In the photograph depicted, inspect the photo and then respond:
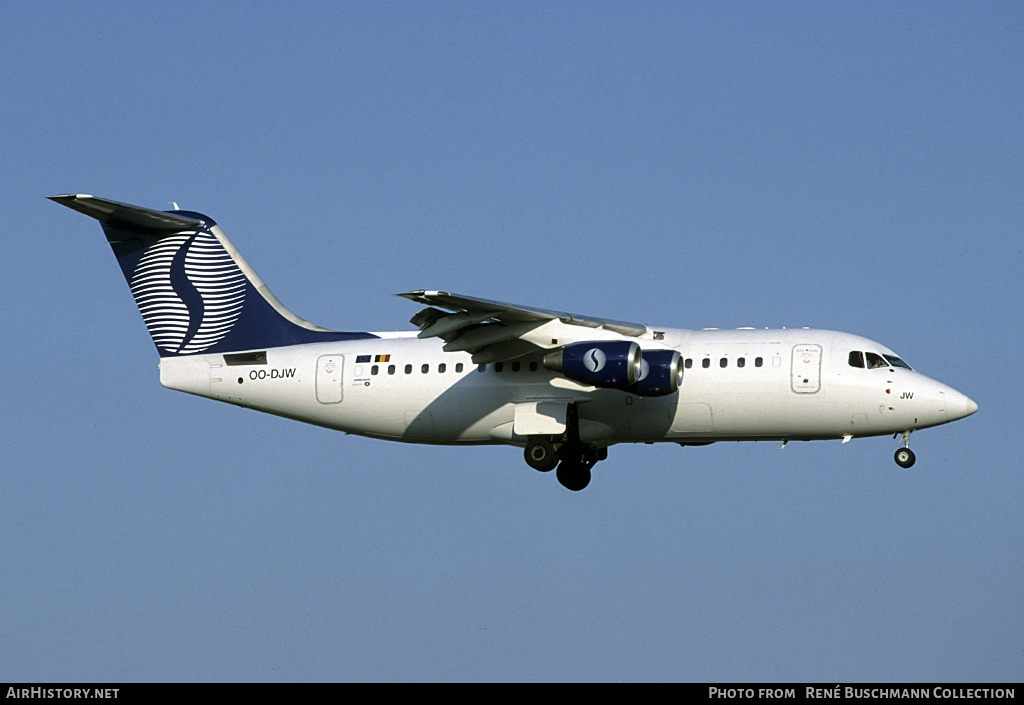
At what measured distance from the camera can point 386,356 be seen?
31297 millimetres

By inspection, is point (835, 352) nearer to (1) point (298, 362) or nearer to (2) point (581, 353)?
(2) point (581, 353)

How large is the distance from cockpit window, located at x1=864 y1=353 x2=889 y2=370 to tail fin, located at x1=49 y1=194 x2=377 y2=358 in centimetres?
1033

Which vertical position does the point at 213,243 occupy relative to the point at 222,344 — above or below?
above

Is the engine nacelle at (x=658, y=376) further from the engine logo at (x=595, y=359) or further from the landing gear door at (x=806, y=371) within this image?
the landing gear door at (x=806, y=371)

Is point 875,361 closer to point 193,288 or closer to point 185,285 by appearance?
point 193,288

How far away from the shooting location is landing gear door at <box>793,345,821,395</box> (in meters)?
28.5

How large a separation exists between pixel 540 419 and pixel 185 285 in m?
8.85

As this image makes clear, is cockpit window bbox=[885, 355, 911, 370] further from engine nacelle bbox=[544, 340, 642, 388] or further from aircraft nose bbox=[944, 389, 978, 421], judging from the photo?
engine nacelle bbox=[544, 340, 642, 388]

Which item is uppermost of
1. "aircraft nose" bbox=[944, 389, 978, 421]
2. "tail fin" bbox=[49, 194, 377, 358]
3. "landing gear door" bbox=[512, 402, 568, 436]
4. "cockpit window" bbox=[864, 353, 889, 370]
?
"tail fin" bbox=[49, 194, 377, 358]

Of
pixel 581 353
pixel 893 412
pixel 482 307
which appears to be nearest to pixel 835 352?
pixel 893 412

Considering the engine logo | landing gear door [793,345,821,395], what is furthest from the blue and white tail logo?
landing gear door [793,345,821,395]

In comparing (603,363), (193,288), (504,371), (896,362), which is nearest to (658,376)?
(603,363)
